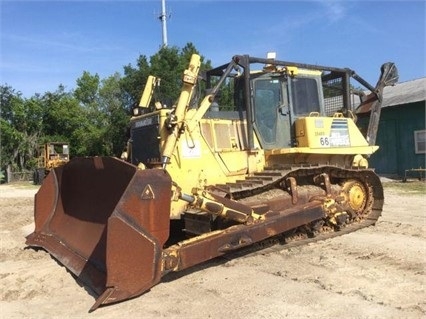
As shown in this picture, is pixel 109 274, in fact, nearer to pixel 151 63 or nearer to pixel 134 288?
pixel 134 288

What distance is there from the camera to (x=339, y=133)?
834 centimetres

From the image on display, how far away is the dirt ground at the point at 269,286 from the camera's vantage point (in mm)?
4562

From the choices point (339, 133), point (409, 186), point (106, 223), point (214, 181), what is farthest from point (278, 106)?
point (409, 186)

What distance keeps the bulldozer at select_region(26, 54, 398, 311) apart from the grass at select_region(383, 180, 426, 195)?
6422 mm

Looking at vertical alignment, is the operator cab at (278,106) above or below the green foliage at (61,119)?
below

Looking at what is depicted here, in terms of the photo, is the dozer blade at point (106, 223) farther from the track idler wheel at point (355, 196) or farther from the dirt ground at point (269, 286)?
the track idler wheel at point (355, 196)

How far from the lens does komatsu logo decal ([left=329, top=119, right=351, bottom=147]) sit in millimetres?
8195

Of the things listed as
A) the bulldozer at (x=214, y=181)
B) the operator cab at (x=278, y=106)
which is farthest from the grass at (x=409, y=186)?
the operator cab at (x=278, y=106)

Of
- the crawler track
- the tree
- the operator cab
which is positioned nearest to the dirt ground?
the crawler track

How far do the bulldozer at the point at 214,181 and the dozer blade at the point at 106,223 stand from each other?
13 mm

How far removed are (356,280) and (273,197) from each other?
200 centimetres

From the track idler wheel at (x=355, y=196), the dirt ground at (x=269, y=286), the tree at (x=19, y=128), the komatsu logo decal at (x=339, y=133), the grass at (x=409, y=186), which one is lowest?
the dirt ground at (x=269, y=286)

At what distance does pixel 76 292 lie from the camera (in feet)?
17.5

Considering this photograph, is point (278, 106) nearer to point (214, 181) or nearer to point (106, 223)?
point (214, 181)
